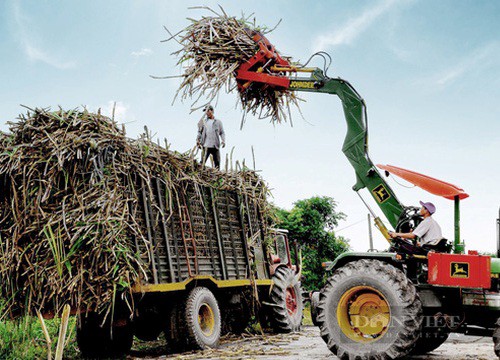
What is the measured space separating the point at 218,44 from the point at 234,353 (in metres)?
4.83

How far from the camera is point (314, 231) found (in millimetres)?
23516

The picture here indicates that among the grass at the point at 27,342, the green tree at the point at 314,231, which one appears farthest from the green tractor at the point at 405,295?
the green tree at the point at 314,231

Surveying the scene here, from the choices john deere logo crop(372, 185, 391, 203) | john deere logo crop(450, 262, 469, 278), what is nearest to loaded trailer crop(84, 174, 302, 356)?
john deere logo crop(372, 185, 391, 203)

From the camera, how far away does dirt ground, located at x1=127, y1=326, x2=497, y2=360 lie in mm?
7906

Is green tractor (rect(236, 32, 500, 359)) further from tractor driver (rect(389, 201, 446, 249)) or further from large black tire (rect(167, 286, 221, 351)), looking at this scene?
large black tire (rect(167, 286, 221, 351))

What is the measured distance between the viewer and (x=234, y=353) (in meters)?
8.70

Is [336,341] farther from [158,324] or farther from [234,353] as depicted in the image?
[158,324]

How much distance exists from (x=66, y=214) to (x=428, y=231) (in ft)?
14.5

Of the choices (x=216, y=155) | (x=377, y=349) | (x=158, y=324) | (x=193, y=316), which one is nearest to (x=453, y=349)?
(x=377, y=349)

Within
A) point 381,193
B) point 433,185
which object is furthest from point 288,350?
point 433,185

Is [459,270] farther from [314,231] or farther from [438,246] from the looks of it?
[314,231]

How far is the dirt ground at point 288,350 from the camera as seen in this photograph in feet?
25.9

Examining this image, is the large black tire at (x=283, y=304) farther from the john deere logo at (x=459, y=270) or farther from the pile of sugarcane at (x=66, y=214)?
the john deere logo at (x=459, y=270)

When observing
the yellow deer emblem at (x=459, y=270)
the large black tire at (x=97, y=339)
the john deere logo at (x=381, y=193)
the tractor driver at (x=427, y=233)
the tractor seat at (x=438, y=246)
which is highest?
the john deere logo at (x=381, y=193)
